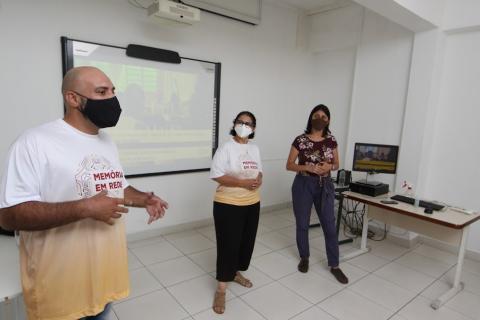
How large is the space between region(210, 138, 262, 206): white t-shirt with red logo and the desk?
1.35 m

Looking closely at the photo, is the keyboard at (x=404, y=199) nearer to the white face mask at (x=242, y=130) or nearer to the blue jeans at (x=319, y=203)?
the blue jeans at (x=319, y=203)

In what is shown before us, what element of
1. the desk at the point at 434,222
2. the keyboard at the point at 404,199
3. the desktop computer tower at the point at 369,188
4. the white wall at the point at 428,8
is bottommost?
the desk at the point at 434,222

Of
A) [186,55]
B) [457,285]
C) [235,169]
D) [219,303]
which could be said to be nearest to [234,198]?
[235,169]

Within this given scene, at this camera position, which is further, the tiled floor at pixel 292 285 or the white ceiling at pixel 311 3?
the white ceiling at pixel 311 3

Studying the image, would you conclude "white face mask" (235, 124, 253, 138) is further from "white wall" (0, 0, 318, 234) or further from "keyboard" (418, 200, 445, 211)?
"keyboard" (418, 200, 445, 211)

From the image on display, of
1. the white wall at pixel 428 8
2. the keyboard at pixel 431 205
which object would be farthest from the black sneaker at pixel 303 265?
the white wall at pixel 428 8

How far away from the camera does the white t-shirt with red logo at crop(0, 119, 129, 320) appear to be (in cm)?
109

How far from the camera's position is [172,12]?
2828 mm

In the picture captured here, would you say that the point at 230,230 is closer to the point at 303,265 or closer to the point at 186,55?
the point at 303,265

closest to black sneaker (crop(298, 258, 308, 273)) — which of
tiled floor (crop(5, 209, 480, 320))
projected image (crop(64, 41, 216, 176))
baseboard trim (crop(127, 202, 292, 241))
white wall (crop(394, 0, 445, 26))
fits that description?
tiled floor (crop(5, 209, 480, 320))

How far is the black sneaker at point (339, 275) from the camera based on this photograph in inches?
108

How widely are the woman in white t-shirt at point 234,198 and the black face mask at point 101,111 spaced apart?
3.40 ft

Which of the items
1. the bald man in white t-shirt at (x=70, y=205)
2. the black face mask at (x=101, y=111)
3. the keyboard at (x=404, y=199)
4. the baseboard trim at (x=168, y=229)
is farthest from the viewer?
the baseboard trim at (x=168, y=229)

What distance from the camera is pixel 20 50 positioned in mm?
2553
